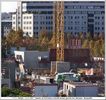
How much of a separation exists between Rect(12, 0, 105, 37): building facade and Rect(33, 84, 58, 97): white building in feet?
7.56

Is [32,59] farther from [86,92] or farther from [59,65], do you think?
[86,92]

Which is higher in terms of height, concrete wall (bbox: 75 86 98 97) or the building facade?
the building facade

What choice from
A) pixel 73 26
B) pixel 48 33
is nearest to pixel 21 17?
pixel 73 26

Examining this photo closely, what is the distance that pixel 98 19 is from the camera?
6320 mm

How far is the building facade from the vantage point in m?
5.87

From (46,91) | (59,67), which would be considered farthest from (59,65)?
(46,91)

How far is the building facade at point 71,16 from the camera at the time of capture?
5.87 metres

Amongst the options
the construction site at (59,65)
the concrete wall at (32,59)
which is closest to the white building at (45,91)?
the construction site at (59,65)

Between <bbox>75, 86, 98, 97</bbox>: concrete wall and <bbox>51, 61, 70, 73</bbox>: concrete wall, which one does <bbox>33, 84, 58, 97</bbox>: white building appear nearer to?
<bbox>75, 86, 98, 97</bbox>: concrete wall

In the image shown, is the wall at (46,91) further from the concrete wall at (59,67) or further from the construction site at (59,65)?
the concrete wall at (59,67)

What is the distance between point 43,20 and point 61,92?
12.3 feet

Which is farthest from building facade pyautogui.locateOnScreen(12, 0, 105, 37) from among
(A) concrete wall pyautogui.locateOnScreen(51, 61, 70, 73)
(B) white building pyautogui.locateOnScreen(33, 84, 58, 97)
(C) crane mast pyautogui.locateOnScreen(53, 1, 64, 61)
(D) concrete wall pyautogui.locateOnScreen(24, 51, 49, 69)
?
(B) white building pyautogui.locateOnScreen(33, 84, 58, 97)

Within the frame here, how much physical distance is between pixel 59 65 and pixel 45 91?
8.39ft

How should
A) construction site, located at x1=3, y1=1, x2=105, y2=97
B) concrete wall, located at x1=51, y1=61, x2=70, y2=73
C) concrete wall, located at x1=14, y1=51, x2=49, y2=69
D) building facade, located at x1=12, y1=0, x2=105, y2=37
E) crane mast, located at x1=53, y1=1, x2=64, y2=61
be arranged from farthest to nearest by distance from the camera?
1. crane mast, located at x1=53, y1=1, x2=64, y2=61
2. building facade, located at x1=12, y1=0, x2=105, y2=37
3. concrete wall, located at x1=14, y1=51, x2=49, y2=69
4. concrete wall, located at x1=51, y1=61, x2=70, y2=73
5. construction site, located at x1=3, y1=1, x2=105, y2=97
